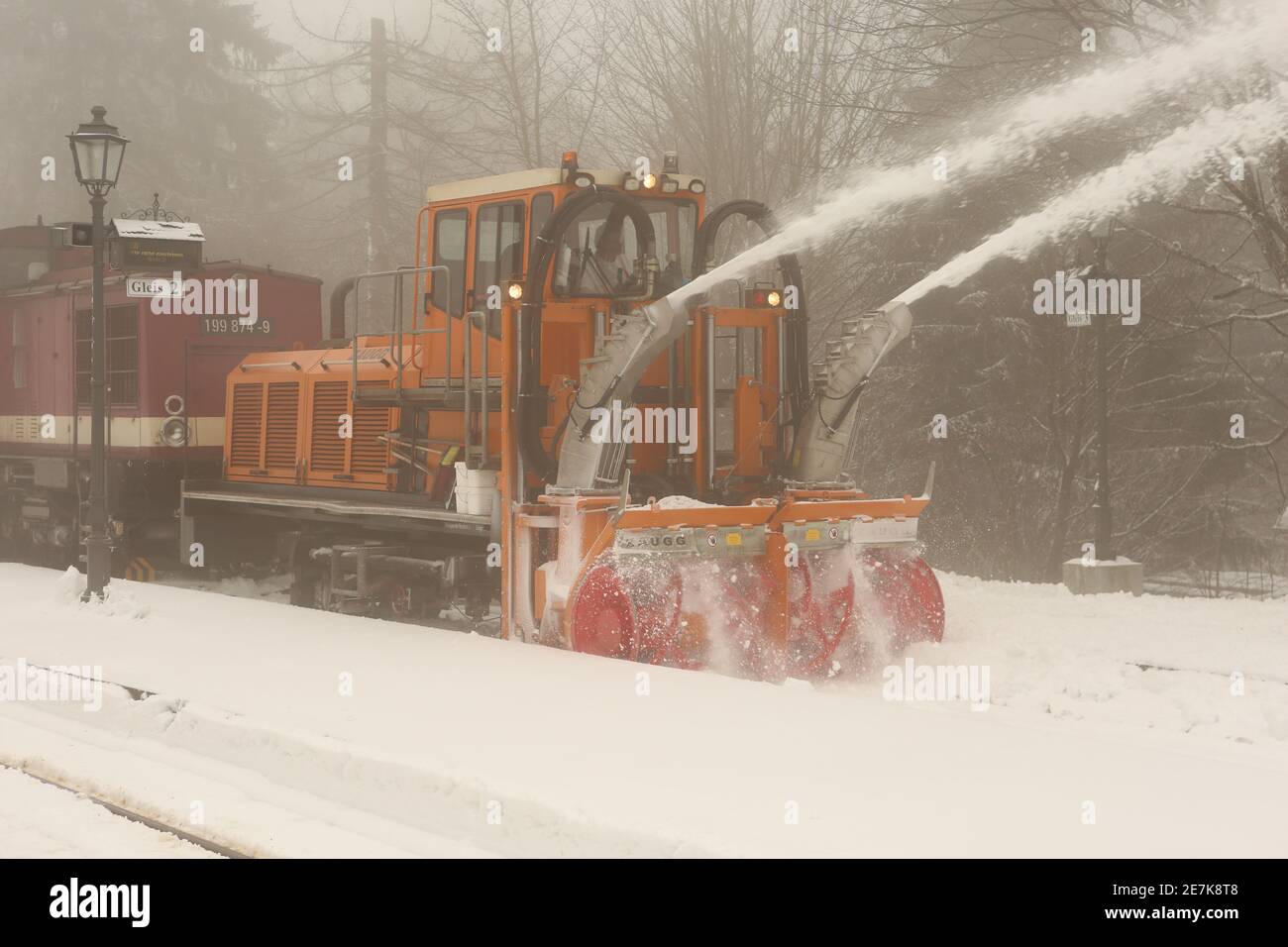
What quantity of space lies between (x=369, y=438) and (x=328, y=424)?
0.69 metres

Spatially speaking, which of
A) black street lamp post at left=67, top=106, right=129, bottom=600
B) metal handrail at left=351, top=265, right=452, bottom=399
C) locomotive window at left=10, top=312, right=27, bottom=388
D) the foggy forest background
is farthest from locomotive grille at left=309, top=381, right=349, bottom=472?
the foggy forest background

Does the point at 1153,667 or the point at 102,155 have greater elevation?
the point at 102,155

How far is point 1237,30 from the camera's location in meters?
14.1

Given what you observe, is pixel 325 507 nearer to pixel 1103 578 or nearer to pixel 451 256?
pixel 451 256

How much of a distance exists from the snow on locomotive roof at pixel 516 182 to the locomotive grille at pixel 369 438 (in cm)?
190

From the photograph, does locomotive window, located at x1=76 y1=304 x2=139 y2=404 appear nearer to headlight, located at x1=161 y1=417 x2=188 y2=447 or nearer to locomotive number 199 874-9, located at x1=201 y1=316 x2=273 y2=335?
headlight, located at x1=161 y1=417 x2=188 y2=447

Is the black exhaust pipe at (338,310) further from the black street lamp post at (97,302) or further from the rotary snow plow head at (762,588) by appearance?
the rotary snow plow head at (762,588)

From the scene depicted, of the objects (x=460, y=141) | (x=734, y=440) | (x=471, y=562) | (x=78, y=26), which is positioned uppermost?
(x=78, y=26)

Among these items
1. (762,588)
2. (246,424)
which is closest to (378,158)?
(246,424)

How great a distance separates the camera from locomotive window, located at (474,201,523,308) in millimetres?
11258

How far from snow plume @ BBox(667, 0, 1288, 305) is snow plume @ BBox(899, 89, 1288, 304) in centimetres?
47
